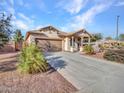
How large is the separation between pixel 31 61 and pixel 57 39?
59.9 feet

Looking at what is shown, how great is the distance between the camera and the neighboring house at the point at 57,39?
75.8ft

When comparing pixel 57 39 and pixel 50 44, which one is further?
pixel 57 39

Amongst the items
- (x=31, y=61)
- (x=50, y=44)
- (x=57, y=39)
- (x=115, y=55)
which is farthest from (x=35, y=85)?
(x=57, y=39)

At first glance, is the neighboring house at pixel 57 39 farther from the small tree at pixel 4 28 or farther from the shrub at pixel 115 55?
the small tree at pixel 4 28

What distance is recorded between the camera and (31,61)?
7.96m

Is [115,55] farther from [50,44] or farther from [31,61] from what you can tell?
[50,44]

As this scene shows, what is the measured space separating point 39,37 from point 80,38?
314 inches

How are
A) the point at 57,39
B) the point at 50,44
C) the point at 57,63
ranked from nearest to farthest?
1. the point at 57,63
2. the point at 50,44
3. the point at 57,39

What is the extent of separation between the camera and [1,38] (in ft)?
28.3

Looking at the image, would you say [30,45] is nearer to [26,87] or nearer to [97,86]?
[26,87]

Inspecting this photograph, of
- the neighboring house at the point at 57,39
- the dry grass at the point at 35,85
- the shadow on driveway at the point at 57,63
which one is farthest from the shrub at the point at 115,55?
the neighboring house at the point at 57,39

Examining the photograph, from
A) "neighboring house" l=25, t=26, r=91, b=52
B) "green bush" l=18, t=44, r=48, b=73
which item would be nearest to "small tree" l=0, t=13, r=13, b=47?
"green bush" l=18, t=44, r=48, b=73

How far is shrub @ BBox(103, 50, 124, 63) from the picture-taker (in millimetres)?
12666

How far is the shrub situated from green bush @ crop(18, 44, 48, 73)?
27.3ft
